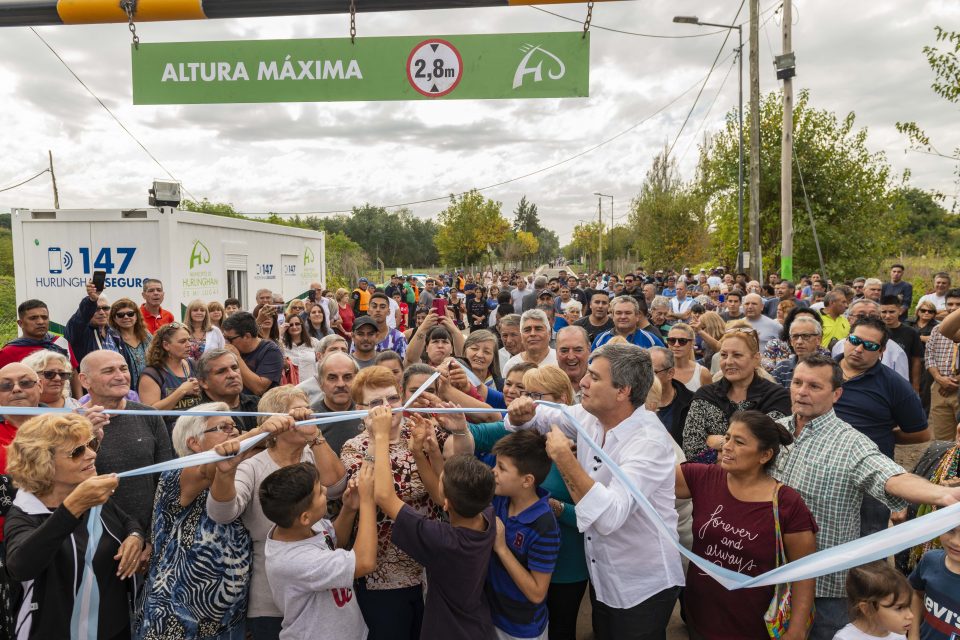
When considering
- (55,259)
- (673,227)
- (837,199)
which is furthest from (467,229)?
(55,259)

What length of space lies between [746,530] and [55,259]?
11.1 meters

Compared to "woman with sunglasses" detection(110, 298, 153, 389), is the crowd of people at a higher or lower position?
lower

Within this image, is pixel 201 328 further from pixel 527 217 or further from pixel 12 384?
pixel 527 217

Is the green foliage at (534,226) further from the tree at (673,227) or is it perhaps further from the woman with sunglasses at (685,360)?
the woman with sunglasses at (685,360)

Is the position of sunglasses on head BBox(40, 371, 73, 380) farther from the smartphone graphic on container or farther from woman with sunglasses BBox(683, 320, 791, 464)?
the smartphone graphic on container

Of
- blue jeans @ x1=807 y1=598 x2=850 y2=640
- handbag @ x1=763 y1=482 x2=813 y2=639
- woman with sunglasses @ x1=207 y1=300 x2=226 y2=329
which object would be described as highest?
woman with sunglasses @ x1=207 y1=300 x2=226 y2=329

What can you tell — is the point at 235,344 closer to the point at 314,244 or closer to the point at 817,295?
the point at 817,295

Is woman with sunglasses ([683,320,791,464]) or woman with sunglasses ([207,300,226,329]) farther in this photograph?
woman with sunglasses ([207,300,226,329])

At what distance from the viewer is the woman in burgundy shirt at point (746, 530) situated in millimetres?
2746

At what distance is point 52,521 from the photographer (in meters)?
2.48

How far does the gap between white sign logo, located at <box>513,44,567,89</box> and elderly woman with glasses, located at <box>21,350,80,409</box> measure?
3.81m

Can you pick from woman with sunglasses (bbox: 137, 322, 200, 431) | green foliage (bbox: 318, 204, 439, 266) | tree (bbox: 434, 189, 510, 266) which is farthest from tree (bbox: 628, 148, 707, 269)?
green foliage (bbox: 318, 204, 439, 266)

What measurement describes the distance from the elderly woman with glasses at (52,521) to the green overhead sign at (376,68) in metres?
3.26

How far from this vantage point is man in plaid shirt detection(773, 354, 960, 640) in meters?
2.87
